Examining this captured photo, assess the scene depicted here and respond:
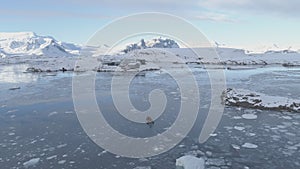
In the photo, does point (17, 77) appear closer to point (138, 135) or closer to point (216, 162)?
point (138, 135)

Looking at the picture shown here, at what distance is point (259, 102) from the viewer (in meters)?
12.5

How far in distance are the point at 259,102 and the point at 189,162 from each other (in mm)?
7019

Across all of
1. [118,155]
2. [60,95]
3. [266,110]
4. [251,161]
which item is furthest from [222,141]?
[60,95]

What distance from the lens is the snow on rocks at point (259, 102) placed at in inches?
465

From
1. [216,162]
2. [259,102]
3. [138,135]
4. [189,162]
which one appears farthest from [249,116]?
[189,162]

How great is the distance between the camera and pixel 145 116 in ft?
37.2

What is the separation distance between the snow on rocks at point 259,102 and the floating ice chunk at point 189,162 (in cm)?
473

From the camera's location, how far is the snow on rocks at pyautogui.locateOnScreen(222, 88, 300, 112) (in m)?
11.8

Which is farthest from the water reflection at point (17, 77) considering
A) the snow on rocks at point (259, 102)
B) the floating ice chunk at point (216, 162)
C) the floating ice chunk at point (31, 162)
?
the floating ice chunk at point (216, 162)

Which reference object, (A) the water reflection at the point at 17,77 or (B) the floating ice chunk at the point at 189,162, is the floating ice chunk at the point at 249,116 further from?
(A) the water reflection at the point at 17,77

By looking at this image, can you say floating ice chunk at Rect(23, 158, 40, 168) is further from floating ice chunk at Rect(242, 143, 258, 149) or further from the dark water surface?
floating ice chunk at Rect(242, 143, 258, 149)

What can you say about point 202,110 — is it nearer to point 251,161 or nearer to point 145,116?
point 145,116

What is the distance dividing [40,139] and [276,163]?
6389 mm

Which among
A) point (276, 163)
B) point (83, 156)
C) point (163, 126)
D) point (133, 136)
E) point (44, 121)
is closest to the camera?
point (276, 163)
